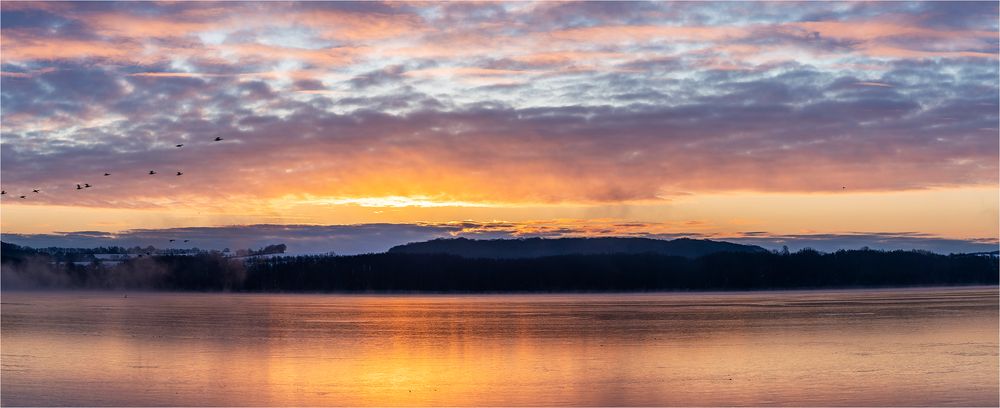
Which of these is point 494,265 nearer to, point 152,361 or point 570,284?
point 570,284

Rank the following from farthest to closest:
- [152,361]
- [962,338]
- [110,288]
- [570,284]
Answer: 1. [110,288]
2. [570,284]
3. [962,338]
4. [152,361]

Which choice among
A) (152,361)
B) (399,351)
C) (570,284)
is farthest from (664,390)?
(570,284)

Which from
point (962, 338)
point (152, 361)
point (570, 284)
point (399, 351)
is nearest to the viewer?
point (152, 361)

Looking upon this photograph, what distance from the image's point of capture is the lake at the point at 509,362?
80.0 feet

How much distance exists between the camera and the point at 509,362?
32344 millimetres

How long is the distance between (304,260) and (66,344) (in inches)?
4469

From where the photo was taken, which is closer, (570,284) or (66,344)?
(66,344)

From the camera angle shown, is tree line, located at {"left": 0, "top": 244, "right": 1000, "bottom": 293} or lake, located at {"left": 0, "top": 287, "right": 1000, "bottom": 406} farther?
tree line, located at {"left": 0, "top": 244, "right": 1000, "bottom": 293}

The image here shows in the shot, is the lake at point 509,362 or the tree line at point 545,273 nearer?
the lake at point 509,362

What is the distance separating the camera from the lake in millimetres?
24391

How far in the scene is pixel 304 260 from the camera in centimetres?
15162

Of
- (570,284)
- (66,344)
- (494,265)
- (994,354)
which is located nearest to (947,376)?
(994,354)

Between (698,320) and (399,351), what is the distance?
76.9 feet

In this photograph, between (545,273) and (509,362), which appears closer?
(509,362)
